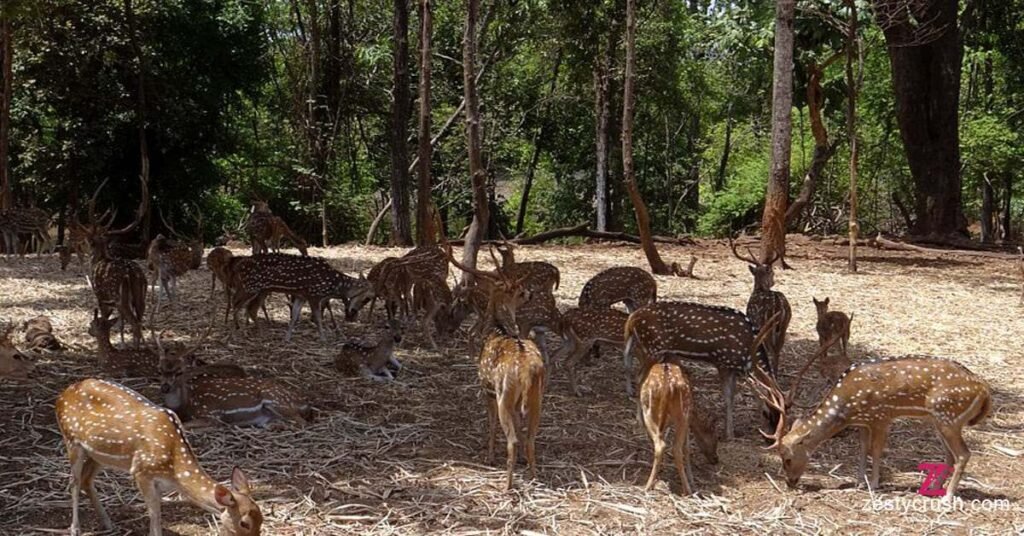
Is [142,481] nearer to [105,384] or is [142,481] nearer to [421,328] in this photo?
[105,384]

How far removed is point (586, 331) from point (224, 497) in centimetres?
423

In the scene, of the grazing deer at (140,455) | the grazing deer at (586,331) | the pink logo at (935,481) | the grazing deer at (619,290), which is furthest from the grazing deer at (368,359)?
the pink logo at (935,481)

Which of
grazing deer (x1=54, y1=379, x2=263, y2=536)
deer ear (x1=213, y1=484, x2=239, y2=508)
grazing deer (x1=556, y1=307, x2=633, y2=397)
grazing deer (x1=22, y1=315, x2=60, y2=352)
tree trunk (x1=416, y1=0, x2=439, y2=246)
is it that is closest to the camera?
deer ear (x1=213, y1=484, x2=239, y2=508)

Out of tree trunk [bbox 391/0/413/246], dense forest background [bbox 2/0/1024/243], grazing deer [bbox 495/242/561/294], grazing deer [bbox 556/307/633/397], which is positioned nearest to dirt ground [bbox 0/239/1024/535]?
grazing deer [bbox 556/307/633/397]

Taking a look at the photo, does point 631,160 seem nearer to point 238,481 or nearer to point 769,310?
point 769,310

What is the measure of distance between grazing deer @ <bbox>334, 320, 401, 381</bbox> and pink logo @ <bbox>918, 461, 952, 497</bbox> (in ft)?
13.7

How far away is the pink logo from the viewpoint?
19.8ft

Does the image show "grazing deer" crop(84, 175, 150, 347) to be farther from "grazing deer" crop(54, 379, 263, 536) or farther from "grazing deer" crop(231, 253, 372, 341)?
"grazing deer" crop(54, 379, 263, 536)

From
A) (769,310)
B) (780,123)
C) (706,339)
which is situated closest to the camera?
(706,339)

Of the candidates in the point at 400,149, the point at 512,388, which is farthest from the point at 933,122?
the point at 512,388

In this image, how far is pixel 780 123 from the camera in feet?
39.1

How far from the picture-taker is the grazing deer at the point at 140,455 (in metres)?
4.71

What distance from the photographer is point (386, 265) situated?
10.2 metres

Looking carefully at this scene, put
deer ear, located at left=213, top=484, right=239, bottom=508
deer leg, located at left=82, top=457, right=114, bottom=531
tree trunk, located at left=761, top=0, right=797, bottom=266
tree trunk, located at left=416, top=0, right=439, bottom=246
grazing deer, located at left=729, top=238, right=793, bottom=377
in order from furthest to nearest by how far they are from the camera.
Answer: tree trunk, located at left=416, top=0, right=439, bottom=246
tree trunk, located at left=761, top=0, right=797, bottom=266
grazing deer, located at left=729, top=238, right=793, bottom=377
deer leg, located at left=82, top=457, right=114, bottom=531
deer ear, located at left=213, top=484, right=239, bottom=508
